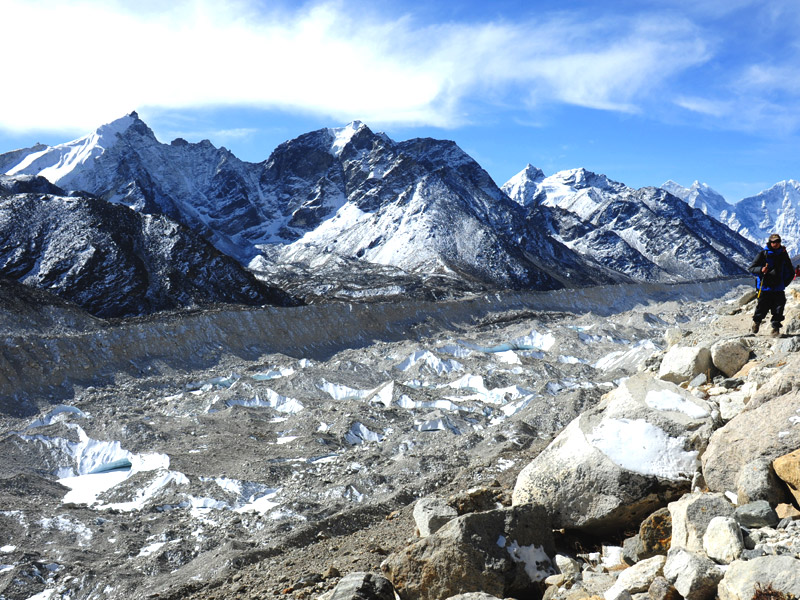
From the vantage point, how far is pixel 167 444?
19.9 metres

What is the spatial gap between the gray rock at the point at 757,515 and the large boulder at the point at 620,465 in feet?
3.78

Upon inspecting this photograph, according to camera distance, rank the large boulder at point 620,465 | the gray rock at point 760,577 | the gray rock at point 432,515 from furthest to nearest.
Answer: the gray rock at point 432,515, the large boulder at point 620,465, the gray rock at point 760,577

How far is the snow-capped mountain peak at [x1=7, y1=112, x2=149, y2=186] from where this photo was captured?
117562 mm

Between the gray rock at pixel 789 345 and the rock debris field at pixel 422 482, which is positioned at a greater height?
the gray rock at pixel 789 345

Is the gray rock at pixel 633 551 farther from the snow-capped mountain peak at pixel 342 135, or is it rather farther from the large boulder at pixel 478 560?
the snow-capped mountain peak at pixel 342 135

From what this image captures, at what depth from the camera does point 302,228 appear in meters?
119

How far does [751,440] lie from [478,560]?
7.99ft

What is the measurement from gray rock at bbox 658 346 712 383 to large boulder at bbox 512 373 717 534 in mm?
2700

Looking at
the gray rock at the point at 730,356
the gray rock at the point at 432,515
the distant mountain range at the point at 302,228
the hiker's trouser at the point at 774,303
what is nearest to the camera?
the gray rock at the point at 432,515

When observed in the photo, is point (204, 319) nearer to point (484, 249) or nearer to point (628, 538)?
point (628, 538)

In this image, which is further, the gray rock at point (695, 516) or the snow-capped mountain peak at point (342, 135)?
the snow-capped mountain peak at point (342, 135)

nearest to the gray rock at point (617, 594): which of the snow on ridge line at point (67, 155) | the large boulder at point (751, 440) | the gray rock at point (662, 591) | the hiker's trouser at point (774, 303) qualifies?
the gray rock at point (662, 591)

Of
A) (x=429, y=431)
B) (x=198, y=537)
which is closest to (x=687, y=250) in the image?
(x=429, y=431)

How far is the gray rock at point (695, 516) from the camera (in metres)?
4.55
